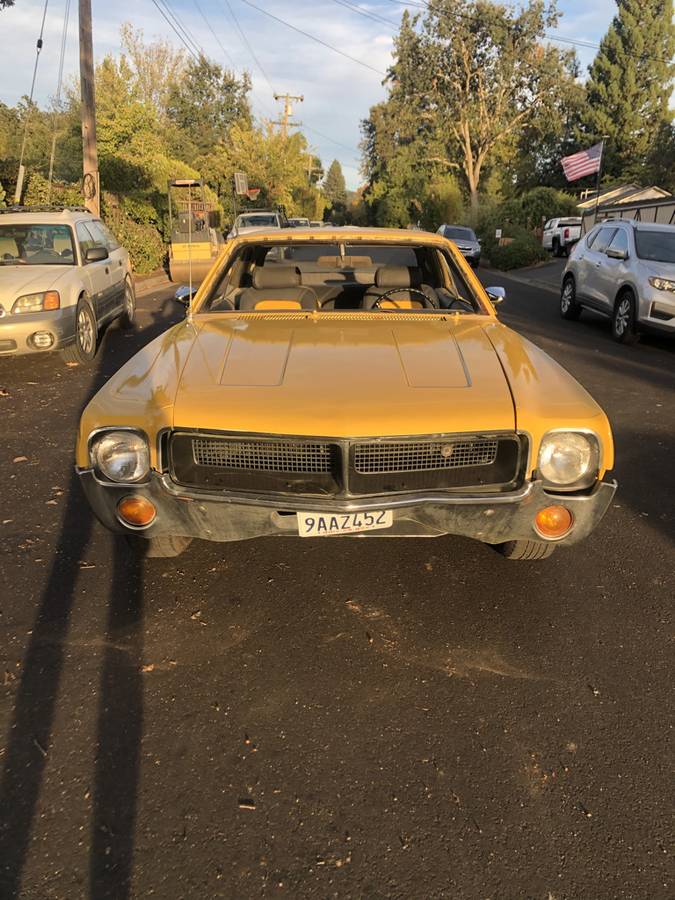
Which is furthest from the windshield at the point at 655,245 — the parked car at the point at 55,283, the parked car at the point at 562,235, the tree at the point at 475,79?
the tree at the point at 475,79

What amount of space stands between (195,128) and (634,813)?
69460 millimetres

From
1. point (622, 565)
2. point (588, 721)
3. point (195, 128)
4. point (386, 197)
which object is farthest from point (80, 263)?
point (195, 128)

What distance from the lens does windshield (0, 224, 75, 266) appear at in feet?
26.2

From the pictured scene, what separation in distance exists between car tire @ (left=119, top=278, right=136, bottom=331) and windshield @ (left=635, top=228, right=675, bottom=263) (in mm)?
7525

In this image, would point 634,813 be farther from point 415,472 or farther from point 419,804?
point 415,472

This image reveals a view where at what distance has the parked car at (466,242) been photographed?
958 inches

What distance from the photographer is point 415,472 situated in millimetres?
2623

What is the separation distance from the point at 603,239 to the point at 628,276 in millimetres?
1738

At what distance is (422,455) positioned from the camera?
262 centimetres

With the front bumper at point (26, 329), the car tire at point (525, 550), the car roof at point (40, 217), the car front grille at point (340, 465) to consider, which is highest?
the car roof at point (40, 217)

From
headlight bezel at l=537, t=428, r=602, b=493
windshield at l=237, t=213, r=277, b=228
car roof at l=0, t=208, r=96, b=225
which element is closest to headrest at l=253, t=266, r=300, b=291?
headlight bezel at l=537, t=428, r=602, b=493

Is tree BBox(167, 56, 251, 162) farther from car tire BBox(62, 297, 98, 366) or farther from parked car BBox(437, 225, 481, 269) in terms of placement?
car tire BBox(62, 297, 98, 366)

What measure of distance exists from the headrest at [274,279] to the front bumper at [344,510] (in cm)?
204

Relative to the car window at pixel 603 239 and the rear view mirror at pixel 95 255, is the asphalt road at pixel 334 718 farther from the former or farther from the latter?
the car window at pixel 603 239
